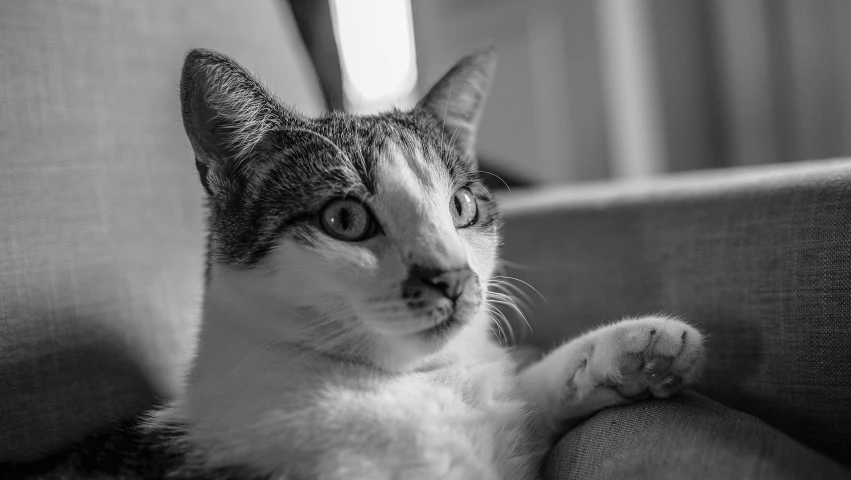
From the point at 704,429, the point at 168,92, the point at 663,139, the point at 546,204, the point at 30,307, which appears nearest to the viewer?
the point at 704,429

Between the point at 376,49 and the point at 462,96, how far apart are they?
210 cm

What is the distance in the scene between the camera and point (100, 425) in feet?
3.10

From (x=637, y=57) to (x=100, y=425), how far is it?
Answer: 3130 mm

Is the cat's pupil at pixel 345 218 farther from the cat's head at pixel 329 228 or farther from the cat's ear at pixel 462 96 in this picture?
the cat's ear at pixel 462 96

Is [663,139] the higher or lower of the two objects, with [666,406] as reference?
higher

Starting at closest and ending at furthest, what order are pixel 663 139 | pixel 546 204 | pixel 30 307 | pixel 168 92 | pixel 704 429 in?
pixel 704 429 → pixel 30 307 → pixel 168 92 → pixel 546 204 → pixel 663 139

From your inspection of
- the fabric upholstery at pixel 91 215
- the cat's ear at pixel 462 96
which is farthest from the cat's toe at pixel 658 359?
the fabric upholstery at pixel 91 215

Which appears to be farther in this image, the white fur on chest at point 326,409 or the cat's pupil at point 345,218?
the cat's pupil at point 345,218

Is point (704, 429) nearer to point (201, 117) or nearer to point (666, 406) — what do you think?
point (666, 406)

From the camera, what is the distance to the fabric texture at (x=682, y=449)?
69 centimetres

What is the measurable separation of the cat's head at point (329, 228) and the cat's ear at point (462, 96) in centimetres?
20

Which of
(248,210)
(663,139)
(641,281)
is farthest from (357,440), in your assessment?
(663,139)

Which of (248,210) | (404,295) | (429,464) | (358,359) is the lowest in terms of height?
(429,464)

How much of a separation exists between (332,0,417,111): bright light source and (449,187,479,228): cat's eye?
1957 millimetres
